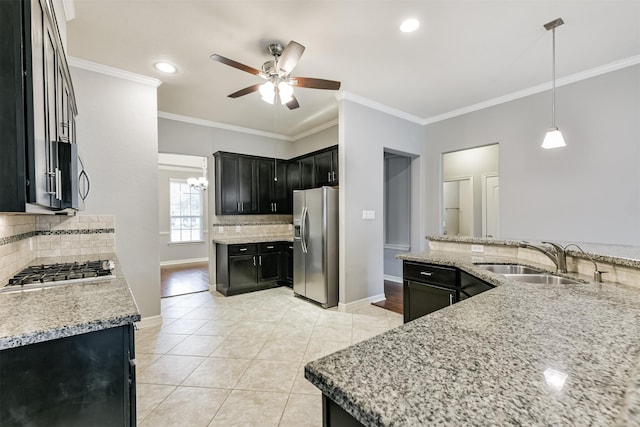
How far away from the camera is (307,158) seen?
4.88 meters

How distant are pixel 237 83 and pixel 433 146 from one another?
3.10m

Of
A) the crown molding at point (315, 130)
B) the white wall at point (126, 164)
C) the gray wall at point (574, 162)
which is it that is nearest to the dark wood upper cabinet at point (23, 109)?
the white wall at point (126, 164)

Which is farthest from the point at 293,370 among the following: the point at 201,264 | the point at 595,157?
the point at 201,264

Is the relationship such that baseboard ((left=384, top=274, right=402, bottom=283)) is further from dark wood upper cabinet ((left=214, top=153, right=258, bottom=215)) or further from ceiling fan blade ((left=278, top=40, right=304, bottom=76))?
ceiling fan blade ((left=278, top=40, right=304, bottom=76))

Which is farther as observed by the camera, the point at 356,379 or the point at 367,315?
the point at 367,315

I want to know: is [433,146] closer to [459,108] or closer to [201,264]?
[459,108]

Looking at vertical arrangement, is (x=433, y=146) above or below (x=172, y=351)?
above

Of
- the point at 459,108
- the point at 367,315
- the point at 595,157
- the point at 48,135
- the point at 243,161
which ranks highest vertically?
the point at 459,108

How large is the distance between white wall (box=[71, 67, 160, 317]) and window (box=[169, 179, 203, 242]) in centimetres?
452

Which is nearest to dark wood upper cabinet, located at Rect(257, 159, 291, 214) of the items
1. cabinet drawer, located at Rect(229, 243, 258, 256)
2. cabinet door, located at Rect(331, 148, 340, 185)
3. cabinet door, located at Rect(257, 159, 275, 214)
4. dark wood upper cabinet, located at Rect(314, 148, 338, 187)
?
cabinet door, located at Rect(257, 159, 275, 214)

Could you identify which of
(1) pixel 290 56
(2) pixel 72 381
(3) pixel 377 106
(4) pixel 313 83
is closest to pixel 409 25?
(4) pixel 313 83

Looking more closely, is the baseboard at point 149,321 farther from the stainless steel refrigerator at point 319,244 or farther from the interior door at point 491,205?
the interior door at point 491,205

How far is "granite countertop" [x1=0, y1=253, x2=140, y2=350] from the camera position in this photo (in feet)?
3.24

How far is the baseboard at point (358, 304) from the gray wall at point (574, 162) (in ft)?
6.19
